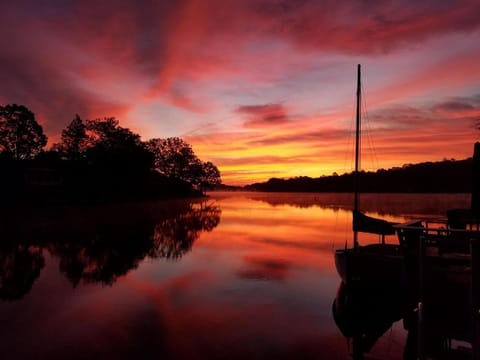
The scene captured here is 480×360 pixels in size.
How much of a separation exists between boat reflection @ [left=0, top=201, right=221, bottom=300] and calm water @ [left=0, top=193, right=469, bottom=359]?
0.09 meters

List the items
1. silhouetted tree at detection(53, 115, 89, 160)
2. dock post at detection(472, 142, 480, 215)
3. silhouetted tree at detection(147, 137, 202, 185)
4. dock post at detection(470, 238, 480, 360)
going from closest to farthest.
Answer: dock post at detection(470, 238, 480, 360) < dock post at detection(472, 142, 480, 215) < silhouetted tree at detection(53, 115, 89, 160) < silhouetted tree at detection(147, 137, 202, 185)

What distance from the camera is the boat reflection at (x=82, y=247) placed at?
1642 centimetres

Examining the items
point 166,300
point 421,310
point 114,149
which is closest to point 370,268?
point 421,310

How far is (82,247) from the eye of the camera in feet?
76.5

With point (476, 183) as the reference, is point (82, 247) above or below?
below

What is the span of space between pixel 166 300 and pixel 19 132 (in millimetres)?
73061

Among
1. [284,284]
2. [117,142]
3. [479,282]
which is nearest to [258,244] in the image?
[284,284]

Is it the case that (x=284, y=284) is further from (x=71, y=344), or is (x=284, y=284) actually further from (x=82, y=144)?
(x=82, y=144)

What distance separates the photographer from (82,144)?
77.6m

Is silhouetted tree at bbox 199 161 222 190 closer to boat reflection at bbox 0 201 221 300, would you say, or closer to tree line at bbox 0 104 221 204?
tree line at bbox 0 104 221 204

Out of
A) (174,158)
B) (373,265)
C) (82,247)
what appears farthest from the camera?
(174,158)

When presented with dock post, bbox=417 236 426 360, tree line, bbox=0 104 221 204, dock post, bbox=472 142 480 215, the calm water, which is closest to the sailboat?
the calm water

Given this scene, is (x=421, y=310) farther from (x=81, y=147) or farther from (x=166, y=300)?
(x=81, y=147)

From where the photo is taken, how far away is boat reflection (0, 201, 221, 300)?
16.4 metres
